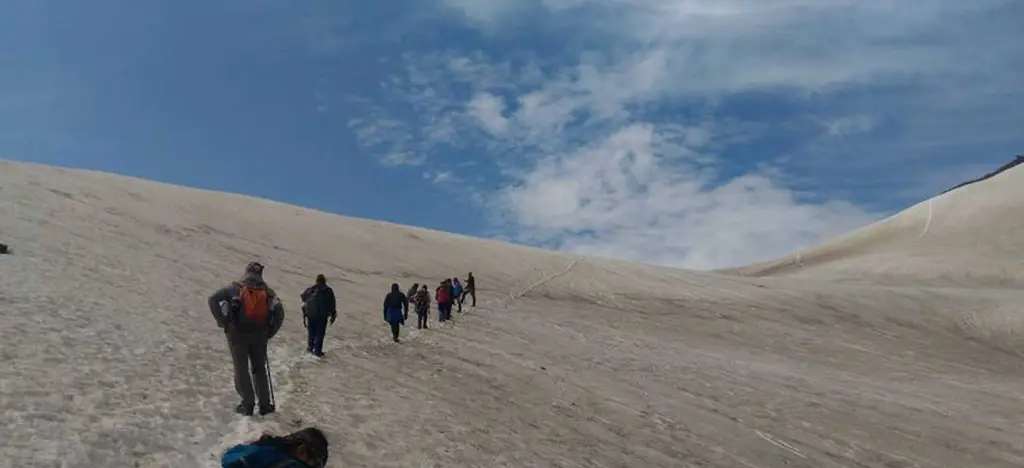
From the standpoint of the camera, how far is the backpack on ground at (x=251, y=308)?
10.7 meters

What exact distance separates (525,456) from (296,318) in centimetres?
1000

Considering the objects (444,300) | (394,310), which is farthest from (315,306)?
(444,300)

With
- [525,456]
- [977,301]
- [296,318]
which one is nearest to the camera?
[525,456]

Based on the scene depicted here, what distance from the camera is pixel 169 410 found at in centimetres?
1128

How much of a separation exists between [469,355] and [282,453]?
15360 mm

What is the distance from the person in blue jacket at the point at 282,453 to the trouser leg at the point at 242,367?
19.5 feet

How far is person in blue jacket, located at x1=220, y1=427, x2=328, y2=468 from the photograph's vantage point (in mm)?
4977

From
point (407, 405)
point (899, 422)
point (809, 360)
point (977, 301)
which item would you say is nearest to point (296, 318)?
point (407, 405)

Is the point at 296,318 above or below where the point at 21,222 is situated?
below

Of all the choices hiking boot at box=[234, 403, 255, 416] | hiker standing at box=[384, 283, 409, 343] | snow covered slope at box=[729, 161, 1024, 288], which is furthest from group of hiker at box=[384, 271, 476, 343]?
snow covered slope at box=[729, 161, 1024, 288]

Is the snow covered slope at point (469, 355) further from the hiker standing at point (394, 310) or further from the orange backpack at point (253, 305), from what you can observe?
the orange backpack at point (253, 305)

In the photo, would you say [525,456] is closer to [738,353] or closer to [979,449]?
[979,449]

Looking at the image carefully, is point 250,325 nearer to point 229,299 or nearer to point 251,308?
point 251,308

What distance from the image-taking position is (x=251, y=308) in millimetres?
10750
